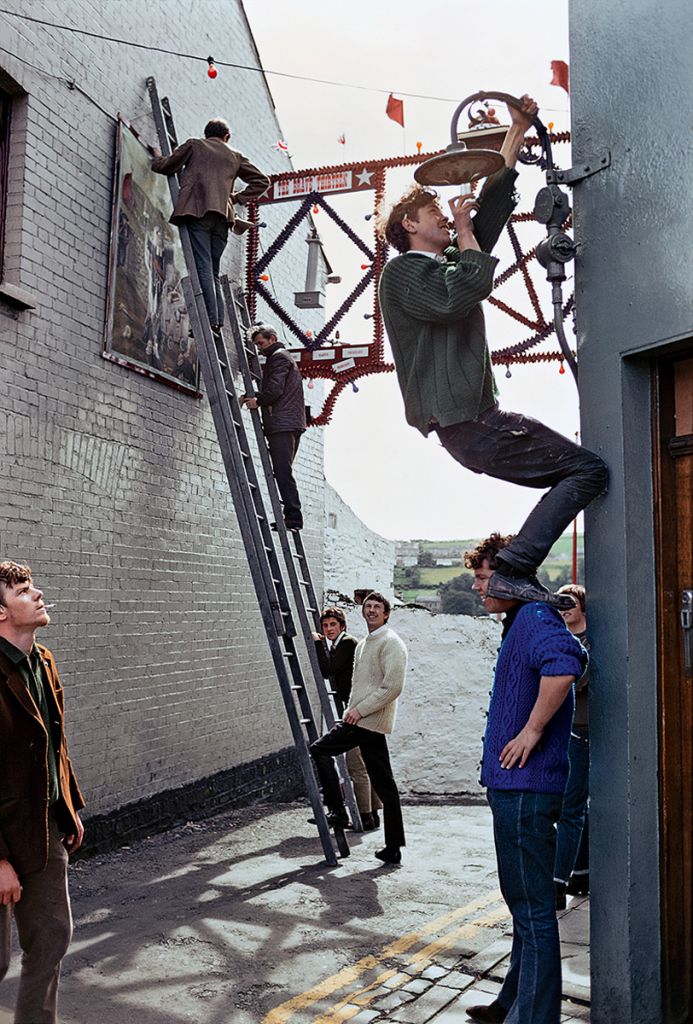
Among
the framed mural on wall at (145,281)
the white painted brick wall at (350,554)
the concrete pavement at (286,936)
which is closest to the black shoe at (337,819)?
the concrete pavement at (286,936)

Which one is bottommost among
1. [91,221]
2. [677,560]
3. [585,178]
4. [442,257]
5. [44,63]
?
[677,560]

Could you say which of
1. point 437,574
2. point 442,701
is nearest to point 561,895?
point 442,701

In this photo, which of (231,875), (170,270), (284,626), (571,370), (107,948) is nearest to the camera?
(571,370)

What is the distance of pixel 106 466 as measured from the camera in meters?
8.07

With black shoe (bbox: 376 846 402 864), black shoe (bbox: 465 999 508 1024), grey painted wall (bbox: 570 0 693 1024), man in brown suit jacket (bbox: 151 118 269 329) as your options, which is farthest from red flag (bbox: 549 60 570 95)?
black shoe (bbox: 465 999 508 1024)

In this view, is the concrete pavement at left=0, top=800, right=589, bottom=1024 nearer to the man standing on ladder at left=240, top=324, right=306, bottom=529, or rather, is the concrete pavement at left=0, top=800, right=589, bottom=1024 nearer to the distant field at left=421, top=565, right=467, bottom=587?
the man standing on ladder at left=240, top=324, right=306, bottom=529

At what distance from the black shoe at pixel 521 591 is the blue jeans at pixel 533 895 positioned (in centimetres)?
76

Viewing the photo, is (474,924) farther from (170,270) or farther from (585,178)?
(170,270)

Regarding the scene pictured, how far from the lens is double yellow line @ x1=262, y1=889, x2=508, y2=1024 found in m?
4.55

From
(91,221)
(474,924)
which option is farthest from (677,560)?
(91,221)

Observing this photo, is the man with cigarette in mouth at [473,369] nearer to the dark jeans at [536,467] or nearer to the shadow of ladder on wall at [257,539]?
the dark jeans at [536,467]

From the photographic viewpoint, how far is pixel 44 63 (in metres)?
7.48

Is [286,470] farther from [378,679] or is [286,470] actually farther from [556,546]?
[556,546]

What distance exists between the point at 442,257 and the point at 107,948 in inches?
163
